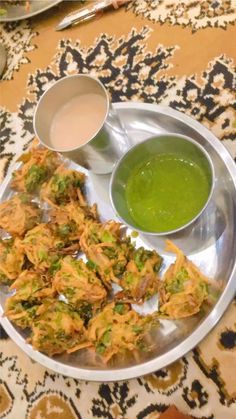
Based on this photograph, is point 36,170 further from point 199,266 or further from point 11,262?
point 199,266

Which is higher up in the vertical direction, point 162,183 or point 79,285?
point 162,183

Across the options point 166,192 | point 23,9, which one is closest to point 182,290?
point 166,192

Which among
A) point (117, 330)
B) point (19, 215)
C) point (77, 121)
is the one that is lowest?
point (117, 330)

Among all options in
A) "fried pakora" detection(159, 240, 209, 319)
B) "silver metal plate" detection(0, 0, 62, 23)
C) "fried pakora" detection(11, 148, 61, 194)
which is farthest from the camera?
"silver metal plate" detection(0, 0, 62, 23)

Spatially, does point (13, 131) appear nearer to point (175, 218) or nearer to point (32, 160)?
point (32, 160)

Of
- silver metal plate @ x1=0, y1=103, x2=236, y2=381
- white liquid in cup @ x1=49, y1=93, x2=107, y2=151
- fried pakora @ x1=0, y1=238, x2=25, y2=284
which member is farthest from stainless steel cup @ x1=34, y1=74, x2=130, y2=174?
fried pakora @ x1=0, y1=238, x2=25, y2=284

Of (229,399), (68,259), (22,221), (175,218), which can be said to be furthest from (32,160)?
(229,399)

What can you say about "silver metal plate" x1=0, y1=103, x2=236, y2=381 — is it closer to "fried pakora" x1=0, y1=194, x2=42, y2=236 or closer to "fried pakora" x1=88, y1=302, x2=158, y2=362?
"fried pakora" x1=88, y1=302, x2=158, y2=362

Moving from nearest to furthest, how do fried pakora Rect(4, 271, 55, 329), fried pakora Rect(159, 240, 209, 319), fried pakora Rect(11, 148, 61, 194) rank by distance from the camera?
1. fried pakora Rect(159, 240, 209, 319)
2. fried pakora Rect(4, 271, 55, 329)
3. fried pakora Rect(11, 148, 61, 194)
